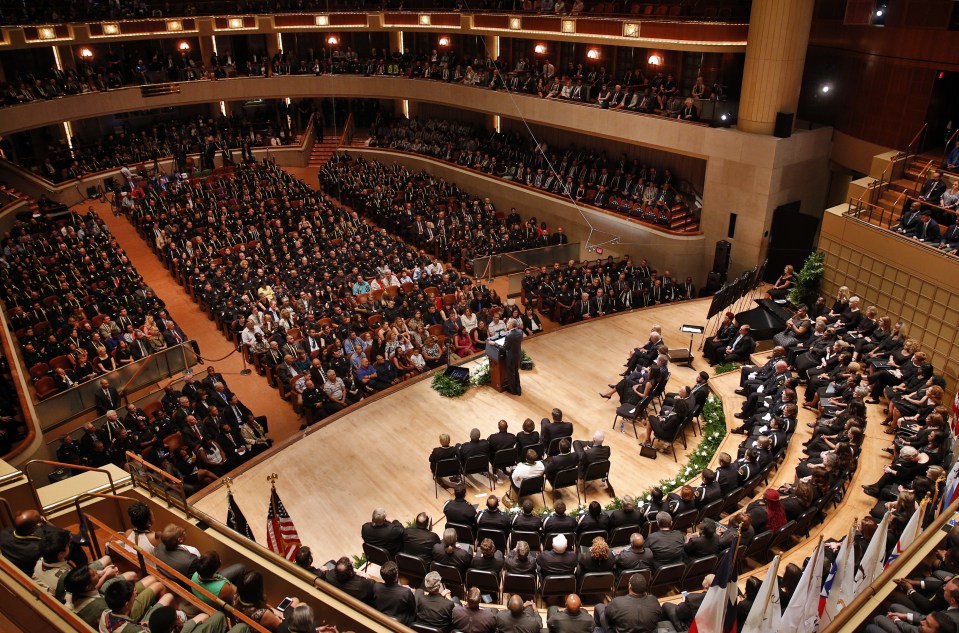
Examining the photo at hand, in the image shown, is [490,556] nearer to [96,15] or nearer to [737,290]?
[737,290]

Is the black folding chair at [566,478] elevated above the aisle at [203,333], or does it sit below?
above

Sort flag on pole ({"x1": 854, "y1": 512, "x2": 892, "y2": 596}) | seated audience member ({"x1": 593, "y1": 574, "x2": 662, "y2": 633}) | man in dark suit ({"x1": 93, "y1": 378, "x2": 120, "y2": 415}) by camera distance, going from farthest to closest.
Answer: man in dark suit ({"x1": 93, "y1": 378, "x2": 120, "y2": 415})
flag on pole ({"x1": 854, "y1": 512, "x2": 892, "y2": 596})
seated audience member ({"x1": 593, "y1": 574, "x2": 662, "y2": 633})

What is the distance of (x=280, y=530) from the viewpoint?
7809 mm

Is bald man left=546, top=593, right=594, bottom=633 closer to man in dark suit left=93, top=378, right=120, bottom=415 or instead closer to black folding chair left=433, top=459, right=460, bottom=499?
black folding chair left=433, top=459, right=460, bottom=499

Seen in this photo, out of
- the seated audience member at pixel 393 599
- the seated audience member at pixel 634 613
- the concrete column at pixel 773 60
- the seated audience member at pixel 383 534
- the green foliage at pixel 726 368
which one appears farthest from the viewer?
the concrete column at pixel 773 60

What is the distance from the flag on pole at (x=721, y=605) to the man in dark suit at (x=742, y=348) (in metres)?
7.87

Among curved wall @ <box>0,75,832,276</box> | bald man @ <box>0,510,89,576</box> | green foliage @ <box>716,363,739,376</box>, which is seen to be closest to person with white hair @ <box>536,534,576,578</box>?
bald man @ <box>0,510,89,576</box>

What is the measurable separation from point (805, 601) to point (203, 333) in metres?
14.3

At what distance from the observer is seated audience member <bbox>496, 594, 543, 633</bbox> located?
6.02m

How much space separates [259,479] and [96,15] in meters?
24.4

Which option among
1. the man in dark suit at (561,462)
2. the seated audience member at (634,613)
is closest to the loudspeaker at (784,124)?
the man in dark suit at (561,462)

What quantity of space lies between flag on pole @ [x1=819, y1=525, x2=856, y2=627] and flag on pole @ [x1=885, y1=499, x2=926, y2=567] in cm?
58

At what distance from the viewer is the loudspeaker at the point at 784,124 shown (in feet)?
54.1

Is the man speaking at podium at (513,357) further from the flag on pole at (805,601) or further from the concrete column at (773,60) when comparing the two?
the concrete column at (773,60)
